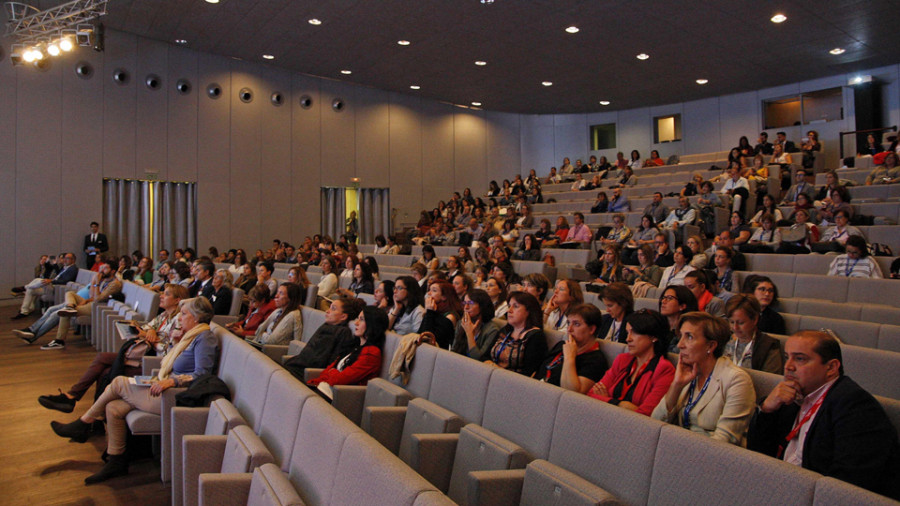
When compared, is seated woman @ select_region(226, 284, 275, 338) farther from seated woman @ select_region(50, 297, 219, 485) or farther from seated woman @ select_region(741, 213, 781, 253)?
seated woman @ select_region(741, 213, 781, 253)

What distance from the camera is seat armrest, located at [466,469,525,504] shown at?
6.18 feet

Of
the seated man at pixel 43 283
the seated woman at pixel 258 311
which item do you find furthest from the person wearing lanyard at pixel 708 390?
the seated man at pixel 43 283

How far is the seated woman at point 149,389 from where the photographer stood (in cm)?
336

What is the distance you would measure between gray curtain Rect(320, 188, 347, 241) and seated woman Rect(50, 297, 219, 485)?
10.7 meters

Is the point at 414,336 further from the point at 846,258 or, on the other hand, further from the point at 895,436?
the point at 846,258

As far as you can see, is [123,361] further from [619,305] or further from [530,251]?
[530,251]

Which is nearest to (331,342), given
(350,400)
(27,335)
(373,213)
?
(350,400)

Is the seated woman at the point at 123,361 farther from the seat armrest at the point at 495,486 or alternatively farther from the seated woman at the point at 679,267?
the seated woman at the point at 679,267

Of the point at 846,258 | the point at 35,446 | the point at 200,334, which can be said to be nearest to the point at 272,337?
the point at 200,334

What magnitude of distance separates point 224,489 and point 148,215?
11701 mm

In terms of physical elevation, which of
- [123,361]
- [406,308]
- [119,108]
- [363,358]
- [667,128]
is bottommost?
[123,361]

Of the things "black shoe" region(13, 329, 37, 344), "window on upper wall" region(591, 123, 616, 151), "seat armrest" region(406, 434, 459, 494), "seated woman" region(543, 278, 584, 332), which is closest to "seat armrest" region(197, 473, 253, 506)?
"seat armrest" region(406, 434, 459, 494)

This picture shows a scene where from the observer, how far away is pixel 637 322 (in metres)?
2.58

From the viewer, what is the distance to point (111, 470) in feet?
10.9
